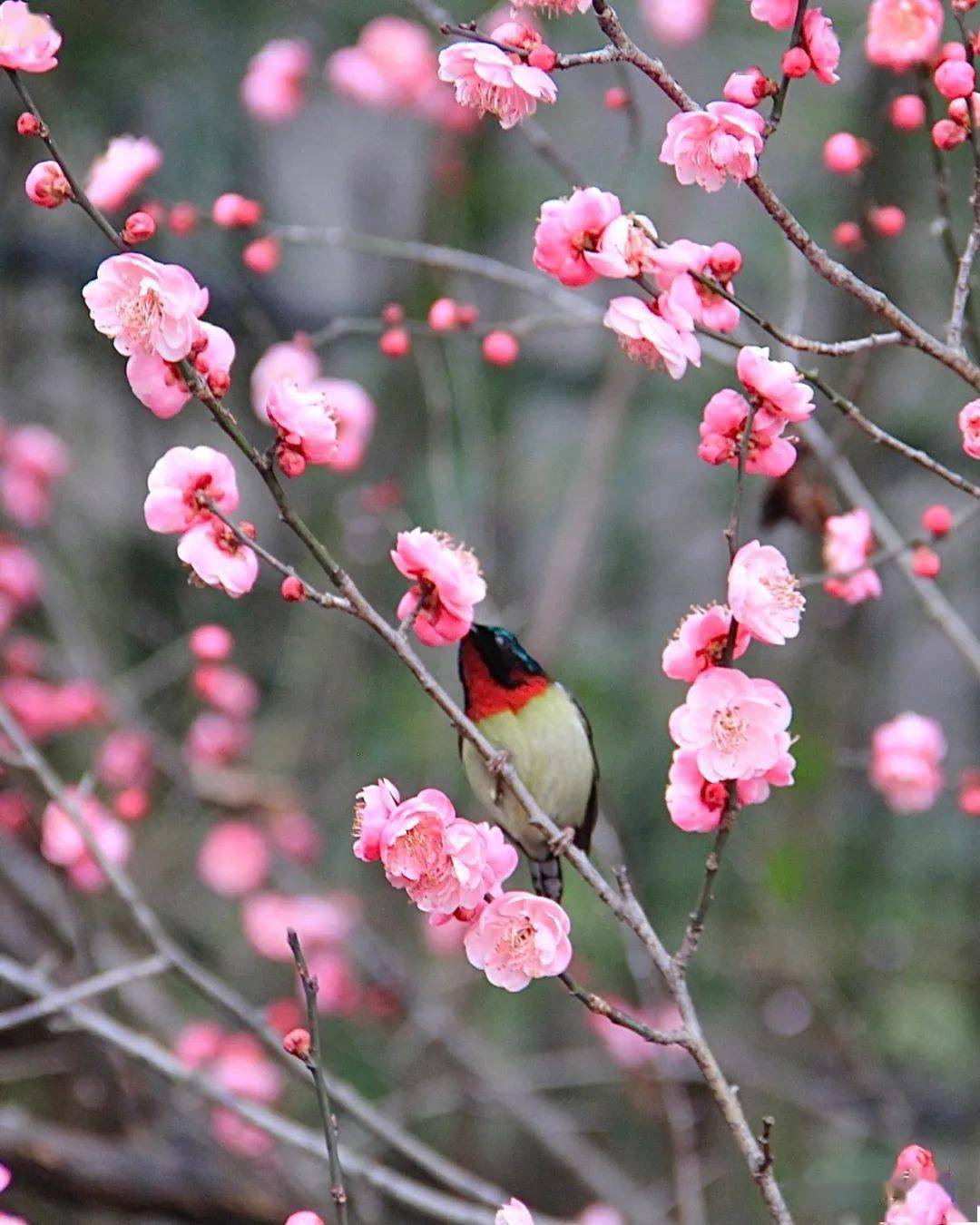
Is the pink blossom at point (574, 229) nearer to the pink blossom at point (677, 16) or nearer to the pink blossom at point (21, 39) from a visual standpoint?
the pink blossom at point (21, 39)

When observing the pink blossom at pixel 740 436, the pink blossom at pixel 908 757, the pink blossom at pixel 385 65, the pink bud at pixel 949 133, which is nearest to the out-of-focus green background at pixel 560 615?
the pink blossom at pixel 385 65

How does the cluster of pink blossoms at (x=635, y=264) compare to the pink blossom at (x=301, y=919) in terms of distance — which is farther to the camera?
the pink blossom at (x=301, y=919)

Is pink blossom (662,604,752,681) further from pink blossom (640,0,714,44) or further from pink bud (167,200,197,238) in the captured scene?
pink blossom (640,0,714,44)

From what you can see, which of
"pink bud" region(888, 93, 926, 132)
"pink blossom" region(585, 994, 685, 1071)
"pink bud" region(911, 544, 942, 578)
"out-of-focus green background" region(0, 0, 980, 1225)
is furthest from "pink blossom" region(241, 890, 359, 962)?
"pink bud" region(888, 93, 926, 132)

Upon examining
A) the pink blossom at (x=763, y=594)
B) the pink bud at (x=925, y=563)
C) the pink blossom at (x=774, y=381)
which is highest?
the pink blossom at (x=774, y=381)

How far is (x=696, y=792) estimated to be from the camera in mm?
1293

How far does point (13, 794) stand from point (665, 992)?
4.78ft

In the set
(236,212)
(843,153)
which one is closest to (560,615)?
(236,212)

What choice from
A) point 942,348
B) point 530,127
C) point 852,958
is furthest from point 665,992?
point 942,348

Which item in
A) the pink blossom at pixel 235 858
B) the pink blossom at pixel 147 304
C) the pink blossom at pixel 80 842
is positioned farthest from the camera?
the pink blossom at pixel 235 858

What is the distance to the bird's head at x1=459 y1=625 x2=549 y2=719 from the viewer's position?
1.90m

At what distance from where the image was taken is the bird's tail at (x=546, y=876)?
1929 mm

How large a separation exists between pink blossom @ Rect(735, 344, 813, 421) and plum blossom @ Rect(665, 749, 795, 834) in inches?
12.3

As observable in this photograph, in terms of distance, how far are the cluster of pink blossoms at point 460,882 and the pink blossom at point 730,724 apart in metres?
0.19
